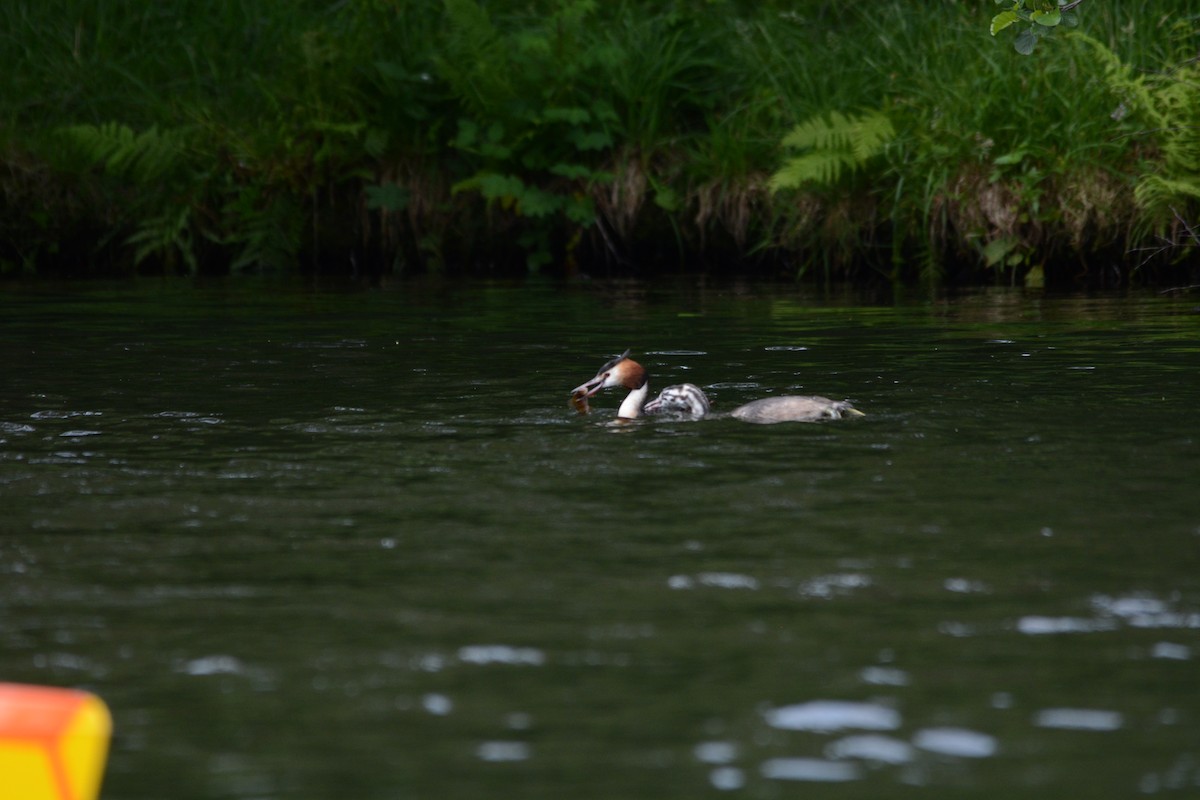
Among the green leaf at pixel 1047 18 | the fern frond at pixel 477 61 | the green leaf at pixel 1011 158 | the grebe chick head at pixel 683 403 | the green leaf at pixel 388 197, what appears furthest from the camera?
the green leaf at pixel 388 197

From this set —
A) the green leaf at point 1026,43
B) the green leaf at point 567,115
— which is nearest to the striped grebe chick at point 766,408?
the green leaf at point 1026,43

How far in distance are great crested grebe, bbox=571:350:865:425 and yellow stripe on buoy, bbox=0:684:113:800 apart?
4561 millimetres

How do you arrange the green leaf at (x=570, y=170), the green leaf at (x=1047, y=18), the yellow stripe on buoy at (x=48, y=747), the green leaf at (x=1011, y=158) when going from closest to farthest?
the yellow stripe on buoy at (x=48, y=747) → the green leaf at (x=1047, y=18) → the green leaf at (x=1011, y=158) → the green leaf at (x=570, y=170)

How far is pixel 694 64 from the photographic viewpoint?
50.8ft

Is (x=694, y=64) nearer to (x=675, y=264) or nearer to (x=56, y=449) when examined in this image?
(x=675, y=264)

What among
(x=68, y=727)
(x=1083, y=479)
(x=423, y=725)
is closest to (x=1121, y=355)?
(x=1083, y=479)

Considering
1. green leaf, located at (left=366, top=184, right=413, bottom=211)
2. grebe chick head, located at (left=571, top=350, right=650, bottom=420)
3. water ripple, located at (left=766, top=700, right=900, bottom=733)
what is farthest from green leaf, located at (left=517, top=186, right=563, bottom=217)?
water ripple, located at (left=766, top=700, right=900, bottom=733)

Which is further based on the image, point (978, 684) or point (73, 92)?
point (73, 92)

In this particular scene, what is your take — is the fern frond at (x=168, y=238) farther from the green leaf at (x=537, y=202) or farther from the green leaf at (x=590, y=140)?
the green leaf at (x=590, y=140)

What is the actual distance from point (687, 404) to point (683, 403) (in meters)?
0.02

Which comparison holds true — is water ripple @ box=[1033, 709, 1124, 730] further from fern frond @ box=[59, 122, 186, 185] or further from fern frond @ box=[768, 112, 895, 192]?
fern frond @ box=[59, 122, 186, 185]

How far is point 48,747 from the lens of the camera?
268 centimetres

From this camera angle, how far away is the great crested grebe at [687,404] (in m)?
6.99

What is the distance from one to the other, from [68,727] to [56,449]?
3963mm
